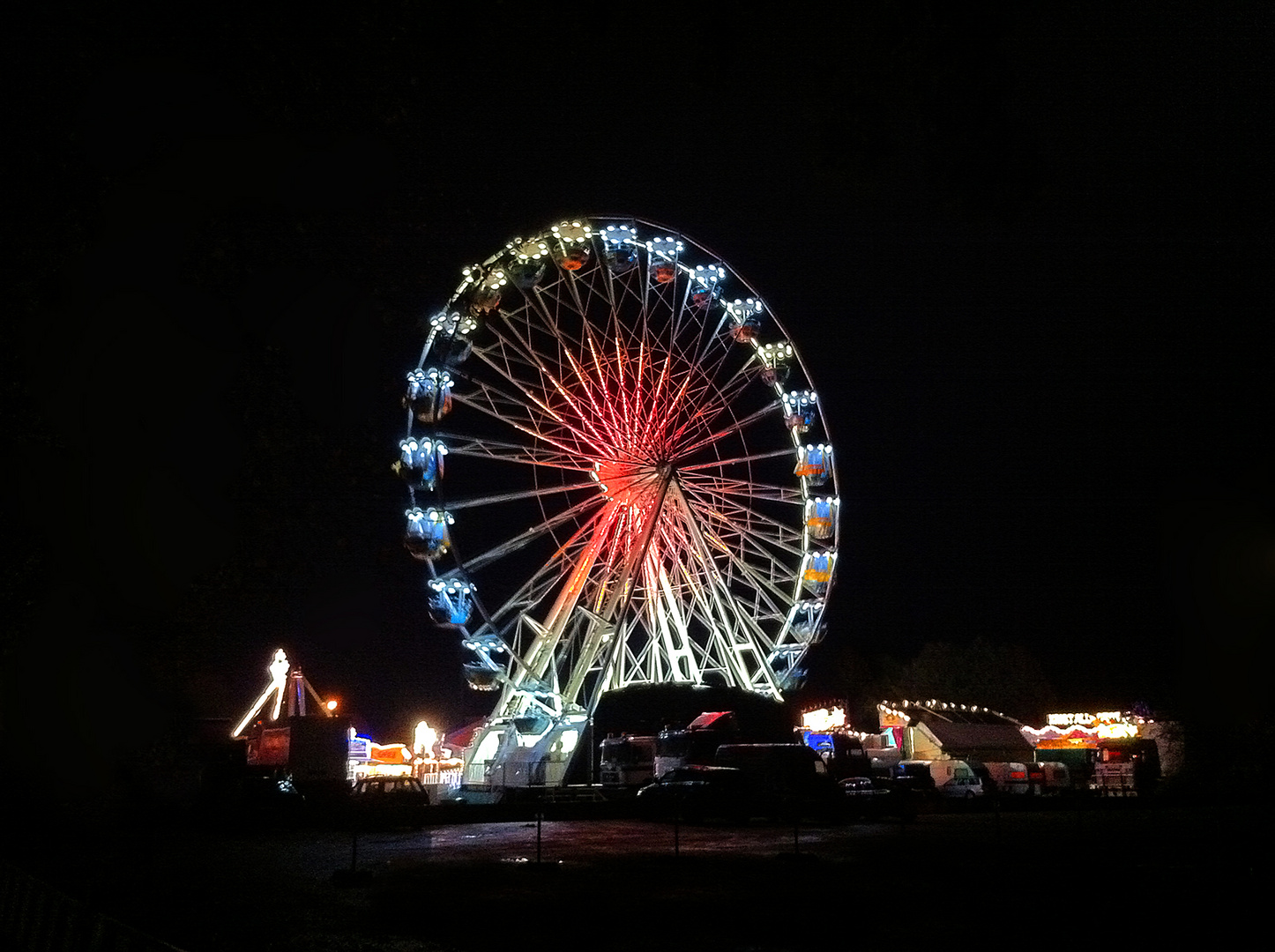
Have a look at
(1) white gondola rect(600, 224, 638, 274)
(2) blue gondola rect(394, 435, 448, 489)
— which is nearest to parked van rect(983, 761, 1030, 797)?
(1) white gondola rect(600, 224, 638, 274)

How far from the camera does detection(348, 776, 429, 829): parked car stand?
76.4 ft

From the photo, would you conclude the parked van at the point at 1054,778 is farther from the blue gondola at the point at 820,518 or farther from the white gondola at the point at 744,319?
the white gondola at the point at 744,319

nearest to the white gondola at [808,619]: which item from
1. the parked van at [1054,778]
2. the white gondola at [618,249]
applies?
the parked van at [1054,778]

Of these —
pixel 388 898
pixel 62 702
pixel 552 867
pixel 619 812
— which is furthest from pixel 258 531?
pixel 619 812

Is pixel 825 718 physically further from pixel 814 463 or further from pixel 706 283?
pixel 706 283

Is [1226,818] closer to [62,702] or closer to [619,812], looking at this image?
[619,812]

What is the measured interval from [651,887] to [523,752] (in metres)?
24.4

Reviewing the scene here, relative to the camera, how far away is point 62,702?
29.1 ft

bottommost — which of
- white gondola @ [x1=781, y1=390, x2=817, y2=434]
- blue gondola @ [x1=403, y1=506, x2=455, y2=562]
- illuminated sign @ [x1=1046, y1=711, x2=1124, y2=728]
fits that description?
illuminated sign @ [x1=1046, y1=711, x2=1124, y2=728]

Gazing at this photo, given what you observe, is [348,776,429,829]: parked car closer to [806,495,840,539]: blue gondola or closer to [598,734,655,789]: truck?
[598,734,655,789]: truck

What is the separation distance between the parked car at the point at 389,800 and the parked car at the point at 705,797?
5.03 metres

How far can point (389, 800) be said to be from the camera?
2680 centimetres

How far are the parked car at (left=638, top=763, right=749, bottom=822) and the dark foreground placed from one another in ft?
7.79

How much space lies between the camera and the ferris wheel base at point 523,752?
3531cm
